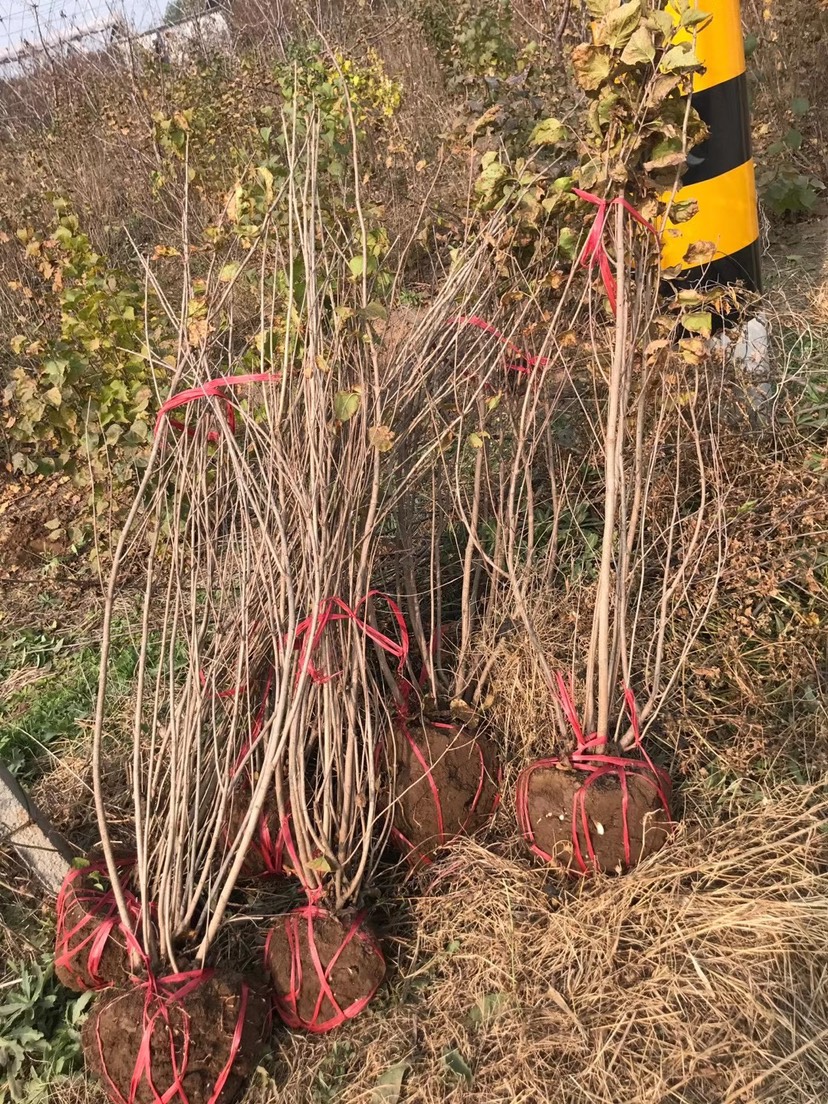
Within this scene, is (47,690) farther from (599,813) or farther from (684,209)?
(684,209)

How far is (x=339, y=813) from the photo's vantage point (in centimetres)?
189

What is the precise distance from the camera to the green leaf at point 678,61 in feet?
4.85

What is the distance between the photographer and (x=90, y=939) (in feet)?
5.70

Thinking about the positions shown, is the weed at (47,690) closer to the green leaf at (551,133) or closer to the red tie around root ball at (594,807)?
the red tie around root ball at (594,807)

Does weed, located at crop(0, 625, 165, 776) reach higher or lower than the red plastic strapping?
higher

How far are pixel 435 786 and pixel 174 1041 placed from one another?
0.75m

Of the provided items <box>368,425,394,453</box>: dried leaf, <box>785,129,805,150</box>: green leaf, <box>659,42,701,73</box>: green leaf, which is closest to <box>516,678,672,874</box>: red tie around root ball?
<box>368,425,394,453</box>: dried leaf

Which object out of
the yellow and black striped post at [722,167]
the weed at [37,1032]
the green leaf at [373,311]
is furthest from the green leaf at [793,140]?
the weed at [37,1032]

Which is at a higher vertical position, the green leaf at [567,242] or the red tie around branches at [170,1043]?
the green leaf at [567,242]

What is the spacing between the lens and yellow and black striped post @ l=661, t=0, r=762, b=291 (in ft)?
7.10

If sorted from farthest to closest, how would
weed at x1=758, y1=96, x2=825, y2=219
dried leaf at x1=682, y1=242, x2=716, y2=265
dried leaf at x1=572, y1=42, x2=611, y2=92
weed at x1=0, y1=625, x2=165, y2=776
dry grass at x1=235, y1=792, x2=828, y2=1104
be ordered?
weed at x1=758, y1=96, x2=825, y2=219 < weed at x1=0, y1=625, x2=165, y2=776 < dried leaf at x1=682, y1=242, x2=716, y2=265 < dried leaf at x1=572, y1=42, x2=611, y2=92 < dry grass at x1=235, y1=792, x2=828, y2=1104

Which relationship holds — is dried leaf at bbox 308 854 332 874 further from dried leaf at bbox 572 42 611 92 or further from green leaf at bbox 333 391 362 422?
dried leaf at bbox 572 42 611 92

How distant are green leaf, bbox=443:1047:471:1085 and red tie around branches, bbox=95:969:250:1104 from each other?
0.41 meters

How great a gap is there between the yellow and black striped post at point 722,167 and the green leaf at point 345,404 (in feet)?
3.52
